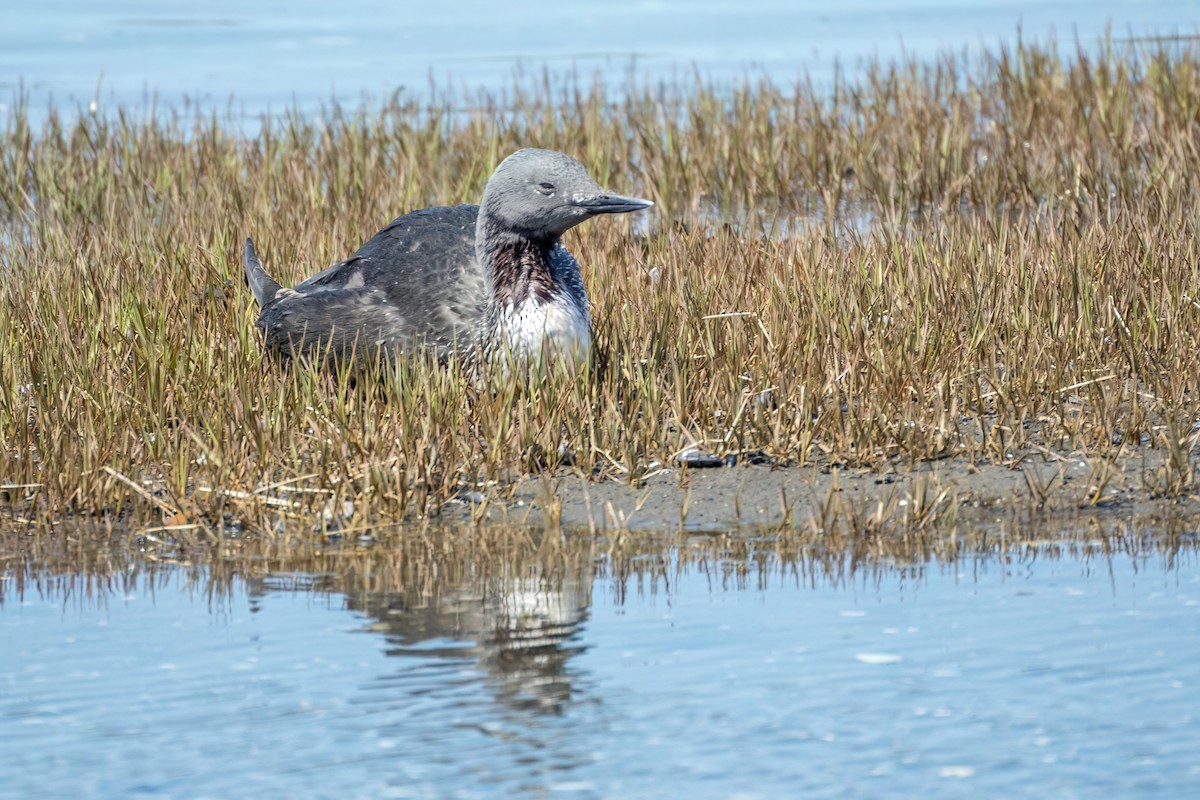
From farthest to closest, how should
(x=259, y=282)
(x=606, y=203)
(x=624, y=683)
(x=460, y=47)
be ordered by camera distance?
(x=460, y=47), (x=259, y=282), (x=606, y=203), (x=624, y=683)

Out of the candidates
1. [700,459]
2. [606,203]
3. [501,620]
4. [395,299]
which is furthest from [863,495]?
[395,299]

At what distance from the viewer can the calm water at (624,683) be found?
3.43 metres

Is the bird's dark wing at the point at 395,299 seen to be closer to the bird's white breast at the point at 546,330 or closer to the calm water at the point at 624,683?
the bird's white breast at the point at 546,330

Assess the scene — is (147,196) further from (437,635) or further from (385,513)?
(437,635)

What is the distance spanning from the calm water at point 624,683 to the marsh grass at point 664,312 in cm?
88

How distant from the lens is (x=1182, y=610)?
430 centimetres

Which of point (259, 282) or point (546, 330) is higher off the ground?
point (259, 282)

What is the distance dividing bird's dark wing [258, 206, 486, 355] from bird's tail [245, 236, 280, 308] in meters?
0.15

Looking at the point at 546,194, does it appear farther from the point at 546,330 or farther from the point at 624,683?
the point at 624,683

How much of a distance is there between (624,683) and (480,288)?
309 centimetres

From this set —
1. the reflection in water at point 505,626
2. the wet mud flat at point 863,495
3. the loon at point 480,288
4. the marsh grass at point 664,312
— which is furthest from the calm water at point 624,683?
the loon at point 480,288

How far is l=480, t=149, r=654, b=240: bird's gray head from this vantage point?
6.40 meters

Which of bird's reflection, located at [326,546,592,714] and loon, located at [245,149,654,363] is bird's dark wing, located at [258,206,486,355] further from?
bird's reflection, located at [326,546,592,714]

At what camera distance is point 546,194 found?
253 inches
